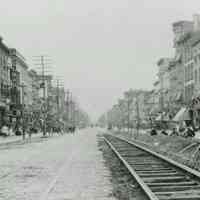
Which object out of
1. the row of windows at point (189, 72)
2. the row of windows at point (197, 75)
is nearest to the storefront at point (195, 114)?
the row of windows at point (197, 75)

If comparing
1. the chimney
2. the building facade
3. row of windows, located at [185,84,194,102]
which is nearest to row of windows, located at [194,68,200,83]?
row of windows, located at [185,84,194,102]

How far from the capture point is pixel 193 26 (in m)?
97.2

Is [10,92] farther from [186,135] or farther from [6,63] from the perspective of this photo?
[186,135]

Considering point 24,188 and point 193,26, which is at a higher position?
point 193,26

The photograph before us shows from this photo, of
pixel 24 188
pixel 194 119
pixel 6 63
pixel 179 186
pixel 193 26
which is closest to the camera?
pixel 179 186

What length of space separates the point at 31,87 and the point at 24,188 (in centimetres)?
12215

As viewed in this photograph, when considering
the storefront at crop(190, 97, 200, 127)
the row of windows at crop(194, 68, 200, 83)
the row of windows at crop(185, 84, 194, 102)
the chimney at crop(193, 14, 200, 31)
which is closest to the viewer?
the storefront at crop(190, 97, 200, 127)

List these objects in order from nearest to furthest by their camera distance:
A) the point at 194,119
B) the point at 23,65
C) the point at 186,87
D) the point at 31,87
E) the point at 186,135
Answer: the point at 186,135 → the point at 194,119 → the point at 186,87 → the point at 23,65 → the point at 31,87

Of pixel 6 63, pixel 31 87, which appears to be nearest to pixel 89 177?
pixel 6 63

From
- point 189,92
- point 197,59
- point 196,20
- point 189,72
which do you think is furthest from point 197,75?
point 196,20

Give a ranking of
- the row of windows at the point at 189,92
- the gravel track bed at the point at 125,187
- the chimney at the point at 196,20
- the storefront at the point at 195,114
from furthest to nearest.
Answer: the chimney at the point at 196,20
the row of windows at the point at 189,92
the storefront at the point at 195,114
the gravel track bed at the point at 125,187

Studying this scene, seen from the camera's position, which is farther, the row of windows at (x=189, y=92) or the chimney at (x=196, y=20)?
the chimney at (x=196, y=20)

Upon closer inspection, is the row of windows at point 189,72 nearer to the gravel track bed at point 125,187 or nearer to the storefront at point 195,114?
the storefront at point 195,114

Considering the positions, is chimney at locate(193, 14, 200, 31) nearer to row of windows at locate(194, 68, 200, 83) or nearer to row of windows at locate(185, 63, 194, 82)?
row of windows at locate(185, 63, 194, 82)
